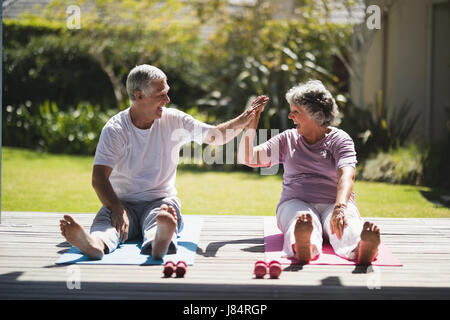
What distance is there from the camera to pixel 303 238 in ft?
10.9

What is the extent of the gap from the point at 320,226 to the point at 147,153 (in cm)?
128

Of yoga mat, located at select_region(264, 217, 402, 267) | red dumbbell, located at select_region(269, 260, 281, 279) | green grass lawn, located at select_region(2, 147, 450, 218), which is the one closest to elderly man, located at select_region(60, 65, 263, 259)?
yoga mat, located at select_region(264, 217, 402, 267)

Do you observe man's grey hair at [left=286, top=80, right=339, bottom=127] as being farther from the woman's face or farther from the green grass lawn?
the green grass lawn

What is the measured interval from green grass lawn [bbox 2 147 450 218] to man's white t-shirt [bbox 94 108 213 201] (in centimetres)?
229

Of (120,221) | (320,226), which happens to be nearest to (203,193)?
(120,221)

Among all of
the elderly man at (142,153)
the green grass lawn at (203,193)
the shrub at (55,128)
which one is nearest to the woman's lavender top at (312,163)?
the elderly man at (142,153)

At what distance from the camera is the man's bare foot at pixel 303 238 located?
3204 millimetres

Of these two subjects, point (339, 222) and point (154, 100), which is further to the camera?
point (154, 100)

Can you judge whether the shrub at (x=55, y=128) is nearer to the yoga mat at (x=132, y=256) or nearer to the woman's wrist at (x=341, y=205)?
the yoga mat at (x=132, y=256)

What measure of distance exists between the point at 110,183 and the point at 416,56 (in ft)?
22.3

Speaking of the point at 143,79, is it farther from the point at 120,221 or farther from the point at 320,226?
the point at 320,226

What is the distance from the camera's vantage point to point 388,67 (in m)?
10.0

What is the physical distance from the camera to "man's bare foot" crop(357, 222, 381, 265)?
3.20m

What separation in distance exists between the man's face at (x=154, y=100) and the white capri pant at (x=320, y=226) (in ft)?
A: 3.51
